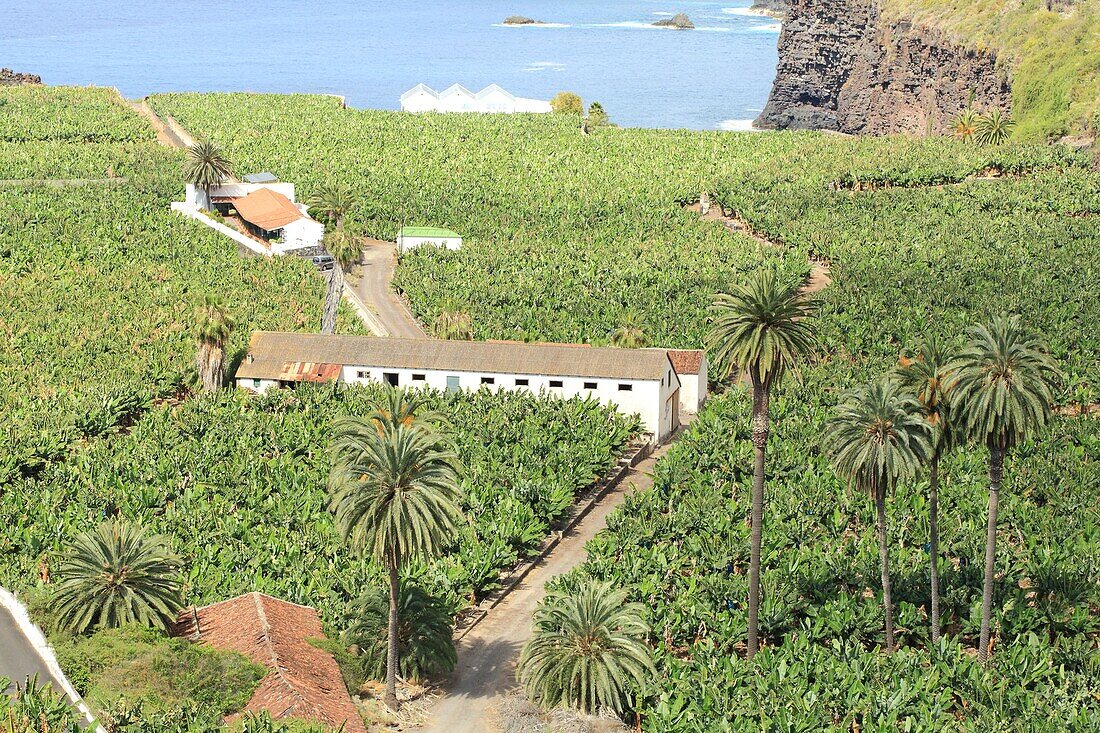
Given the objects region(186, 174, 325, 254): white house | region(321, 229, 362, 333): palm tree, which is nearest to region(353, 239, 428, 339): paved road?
region(321, 229, 362, 333): palm tree

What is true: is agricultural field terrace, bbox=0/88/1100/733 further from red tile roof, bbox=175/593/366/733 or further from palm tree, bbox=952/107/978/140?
red tile roof, bbox=175/593/366/733

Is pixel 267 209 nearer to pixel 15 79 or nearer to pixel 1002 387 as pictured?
pixel 1002 387

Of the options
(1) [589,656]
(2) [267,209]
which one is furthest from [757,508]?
(2) [267,209]

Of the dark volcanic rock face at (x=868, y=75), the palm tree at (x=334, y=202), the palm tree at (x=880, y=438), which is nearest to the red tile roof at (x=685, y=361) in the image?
the palm tree at (x=880, y=438)

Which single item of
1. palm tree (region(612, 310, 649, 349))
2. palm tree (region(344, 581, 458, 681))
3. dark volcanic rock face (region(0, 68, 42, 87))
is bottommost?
palm tree (region(344, 581, 458, 681))

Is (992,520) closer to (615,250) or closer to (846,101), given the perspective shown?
(615,250)
